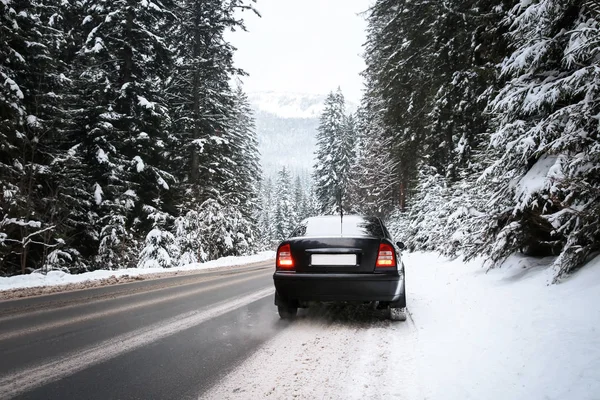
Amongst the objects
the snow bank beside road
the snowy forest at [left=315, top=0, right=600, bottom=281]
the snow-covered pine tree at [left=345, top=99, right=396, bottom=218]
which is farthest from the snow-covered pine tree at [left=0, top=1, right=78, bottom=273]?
the snow-covered pine tree at [left=345, top=99, right=396, bottom=218]

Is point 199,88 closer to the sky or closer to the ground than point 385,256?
closer to the sky

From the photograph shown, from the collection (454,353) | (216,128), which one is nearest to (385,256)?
(454,353)

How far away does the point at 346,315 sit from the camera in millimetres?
5492

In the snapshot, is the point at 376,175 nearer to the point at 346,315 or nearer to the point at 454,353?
the point at 346,315

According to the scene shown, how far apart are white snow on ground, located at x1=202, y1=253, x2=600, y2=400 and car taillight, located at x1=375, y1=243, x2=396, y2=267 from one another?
2.77ft

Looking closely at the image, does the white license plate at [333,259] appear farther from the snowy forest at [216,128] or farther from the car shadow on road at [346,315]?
the snowy forest at [216,128]

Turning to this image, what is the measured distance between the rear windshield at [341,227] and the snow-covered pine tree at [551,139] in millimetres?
2101

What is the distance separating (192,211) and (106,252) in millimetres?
5294

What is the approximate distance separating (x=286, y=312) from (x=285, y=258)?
925mm

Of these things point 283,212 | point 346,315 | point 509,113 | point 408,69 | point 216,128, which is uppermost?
→ point 408,69

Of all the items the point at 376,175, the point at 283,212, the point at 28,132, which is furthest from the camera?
the point at 283,212

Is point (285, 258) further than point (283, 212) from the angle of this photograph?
No

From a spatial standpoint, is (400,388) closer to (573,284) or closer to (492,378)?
(492,378)

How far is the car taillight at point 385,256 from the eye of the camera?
4.62 m
